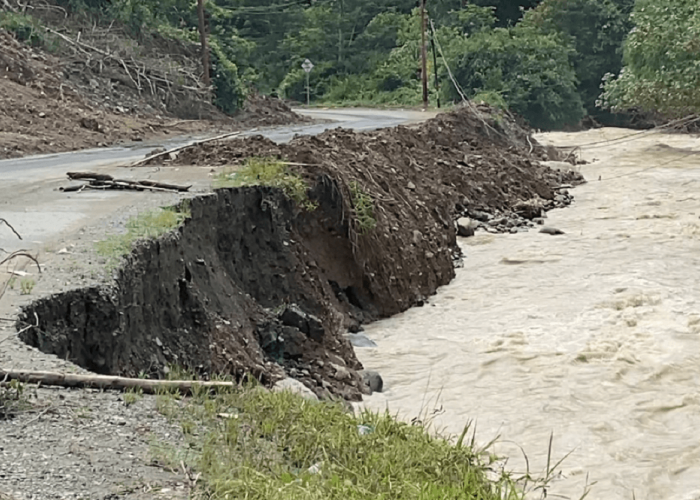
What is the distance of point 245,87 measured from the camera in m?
36.5

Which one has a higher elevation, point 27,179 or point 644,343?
point 27,179

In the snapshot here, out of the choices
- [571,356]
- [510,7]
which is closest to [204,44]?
[571,356]

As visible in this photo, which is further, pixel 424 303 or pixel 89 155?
pixel 89 155

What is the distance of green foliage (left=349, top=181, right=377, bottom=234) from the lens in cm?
1348

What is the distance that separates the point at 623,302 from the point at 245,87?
2490cm

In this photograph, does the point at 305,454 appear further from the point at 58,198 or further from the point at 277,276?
the point at 58,198

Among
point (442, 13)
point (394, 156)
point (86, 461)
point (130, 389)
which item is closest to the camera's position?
point (86, 461)

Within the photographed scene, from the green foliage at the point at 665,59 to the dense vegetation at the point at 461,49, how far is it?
5 centimetres

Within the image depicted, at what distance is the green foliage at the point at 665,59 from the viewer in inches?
1315

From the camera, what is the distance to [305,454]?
16.6ft

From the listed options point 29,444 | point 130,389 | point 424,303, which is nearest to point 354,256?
point 424,303

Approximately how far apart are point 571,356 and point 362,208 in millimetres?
3816

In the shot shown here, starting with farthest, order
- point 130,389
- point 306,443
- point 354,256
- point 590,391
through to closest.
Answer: point 354,256 < point 590,391 < point 130,389 < point 306,443

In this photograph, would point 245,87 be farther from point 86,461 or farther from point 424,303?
point 86,461
